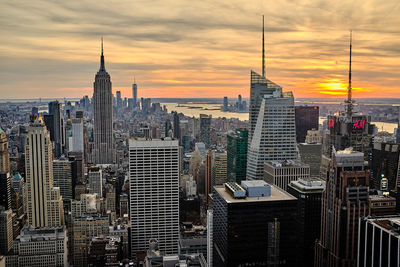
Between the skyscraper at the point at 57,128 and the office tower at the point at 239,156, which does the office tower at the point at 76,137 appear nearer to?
the skyscraper at the point at 57,128

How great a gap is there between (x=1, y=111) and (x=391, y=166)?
27766 millimetres

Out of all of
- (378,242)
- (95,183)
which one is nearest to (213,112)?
(95,183)

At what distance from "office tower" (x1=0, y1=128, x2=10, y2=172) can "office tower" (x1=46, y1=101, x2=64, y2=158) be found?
915 centimetres

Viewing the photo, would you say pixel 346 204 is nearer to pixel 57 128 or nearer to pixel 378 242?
pixel 378 242

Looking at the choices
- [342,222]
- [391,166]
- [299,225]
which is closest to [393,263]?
[342,222]

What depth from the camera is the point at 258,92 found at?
108 ft

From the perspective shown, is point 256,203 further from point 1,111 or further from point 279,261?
point 1,111

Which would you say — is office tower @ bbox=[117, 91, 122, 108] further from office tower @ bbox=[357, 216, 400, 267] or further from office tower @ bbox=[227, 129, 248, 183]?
Result: office tower @ bbox=[357, 216, 400, 267]

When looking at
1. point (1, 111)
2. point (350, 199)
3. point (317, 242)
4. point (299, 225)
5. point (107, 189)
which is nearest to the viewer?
point (350, 199)

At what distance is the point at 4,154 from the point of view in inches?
1506

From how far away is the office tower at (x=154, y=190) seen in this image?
29.9m

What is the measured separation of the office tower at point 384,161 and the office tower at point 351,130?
929 mm

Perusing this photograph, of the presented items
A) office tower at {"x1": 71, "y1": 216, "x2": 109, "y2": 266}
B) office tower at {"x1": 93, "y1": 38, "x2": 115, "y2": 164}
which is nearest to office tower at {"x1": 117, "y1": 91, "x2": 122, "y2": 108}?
office tower at {"x1": 93, "y1": 38, "x2": 115, "y2": 164}

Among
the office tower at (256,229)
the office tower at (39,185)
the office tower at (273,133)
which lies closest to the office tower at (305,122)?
the office tower at (273,133)
